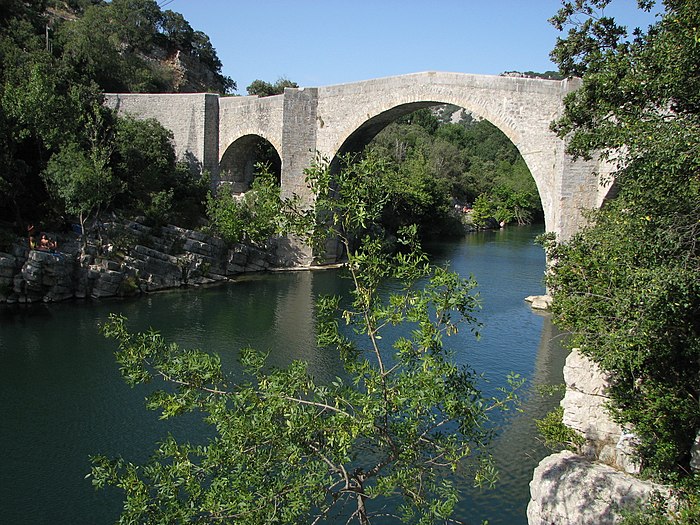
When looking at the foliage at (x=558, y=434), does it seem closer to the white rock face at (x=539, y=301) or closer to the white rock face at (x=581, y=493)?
the white rock face at (x=581, y=493)

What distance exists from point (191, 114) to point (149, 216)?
5150 millimetres

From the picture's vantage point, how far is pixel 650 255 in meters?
5.14

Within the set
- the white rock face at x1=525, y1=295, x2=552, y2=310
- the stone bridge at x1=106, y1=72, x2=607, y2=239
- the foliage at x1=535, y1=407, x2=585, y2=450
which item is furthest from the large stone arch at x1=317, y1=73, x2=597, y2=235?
the foliage at x1=535, y1=407, x2=585, y2=450

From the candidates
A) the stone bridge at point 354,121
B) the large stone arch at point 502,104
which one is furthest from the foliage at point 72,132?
the large stone arch at point 502,104

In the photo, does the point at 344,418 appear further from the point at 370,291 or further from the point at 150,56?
the point at 150,56

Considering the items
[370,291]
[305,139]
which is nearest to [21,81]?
[305,139]

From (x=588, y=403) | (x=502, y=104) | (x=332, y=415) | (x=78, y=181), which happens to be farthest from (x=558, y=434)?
(x=78, y=181)

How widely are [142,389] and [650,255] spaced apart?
7.45 meters

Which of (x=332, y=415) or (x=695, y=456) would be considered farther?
(x=695, y=456)

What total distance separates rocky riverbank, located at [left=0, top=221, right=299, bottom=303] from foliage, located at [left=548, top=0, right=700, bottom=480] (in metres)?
A: 11.4

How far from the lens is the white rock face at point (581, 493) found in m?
5.47

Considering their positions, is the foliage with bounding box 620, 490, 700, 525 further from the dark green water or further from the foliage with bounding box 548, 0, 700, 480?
the dark green water

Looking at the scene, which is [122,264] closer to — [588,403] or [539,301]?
[539,301]

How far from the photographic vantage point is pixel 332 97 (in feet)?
58.5
